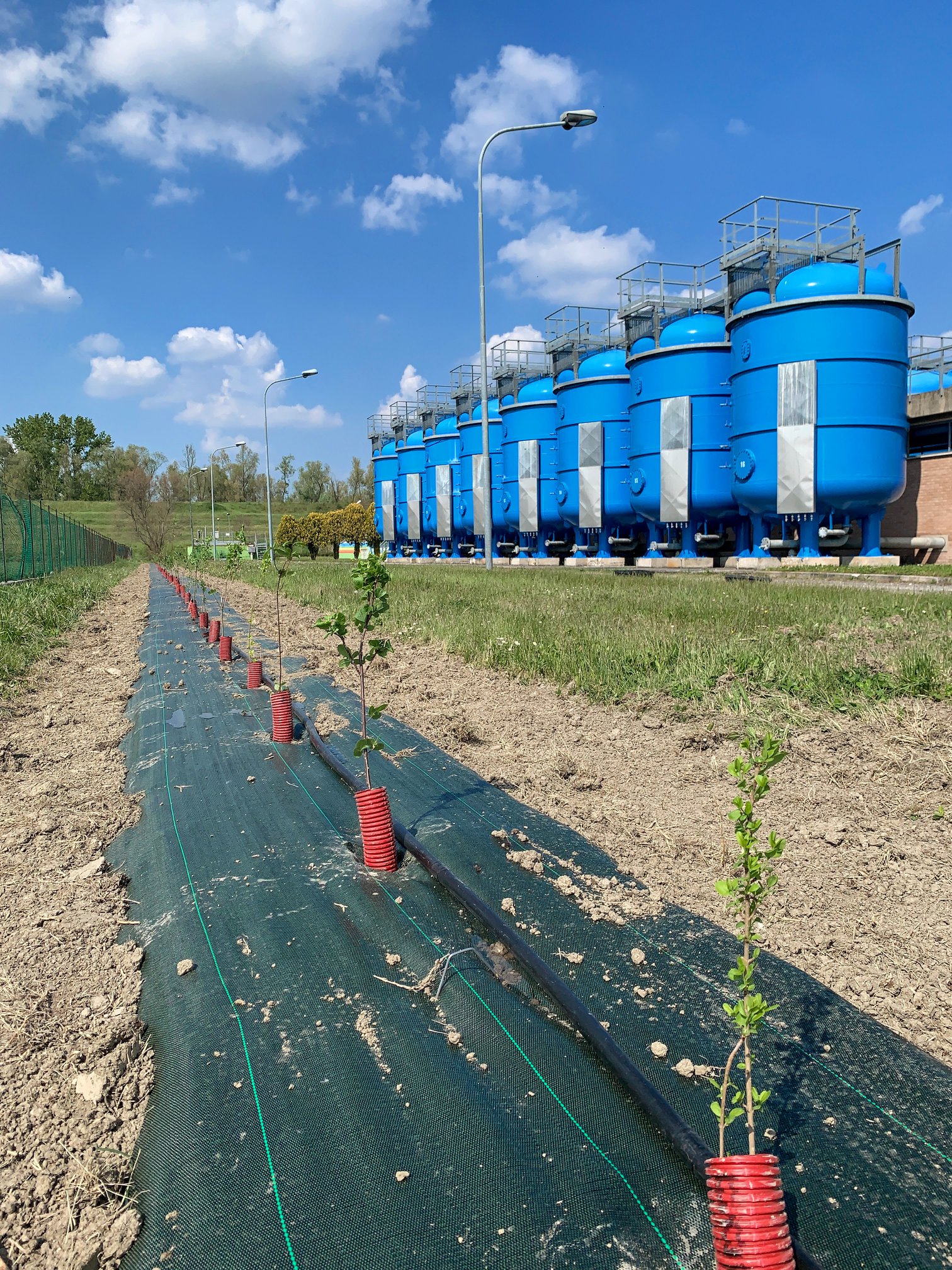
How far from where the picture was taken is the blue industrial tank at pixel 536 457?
31062 millimetres

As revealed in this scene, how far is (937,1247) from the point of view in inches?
64.7

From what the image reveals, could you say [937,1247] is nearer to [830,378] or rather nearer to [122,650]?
[122,650]

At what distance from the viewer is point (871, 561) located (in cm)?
1905

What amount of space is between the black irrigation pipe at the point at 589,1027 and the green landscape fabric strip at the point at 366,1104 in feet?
0.14

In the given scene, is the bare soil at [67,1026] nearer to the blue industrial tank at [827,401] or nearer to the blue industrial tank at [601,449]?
the blue industrial tank at [827,401]

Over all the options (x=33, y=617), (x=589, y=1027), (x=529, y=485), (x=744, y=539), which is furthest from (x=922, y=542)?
(x=589, y=1027)

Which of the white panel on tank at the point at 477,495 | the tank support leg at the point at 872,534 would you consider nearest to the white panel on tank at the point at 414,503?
the white panel on tank at the point at 477,495

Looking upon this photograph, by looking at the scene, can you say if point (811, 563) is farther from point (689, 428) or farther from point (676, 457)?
point (689, 428)

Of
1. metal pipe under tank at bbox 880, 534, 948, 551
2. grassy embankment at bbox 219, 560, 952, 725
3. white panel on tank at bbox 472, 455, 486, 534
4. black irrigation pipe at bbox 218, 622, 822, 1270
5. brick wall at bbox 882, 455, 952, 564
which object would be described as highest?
white panel on tank at bbox 472, 455, 486, 534

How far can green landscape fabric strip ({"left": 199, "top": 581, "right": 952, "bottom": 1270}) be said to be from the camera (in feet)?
5.64

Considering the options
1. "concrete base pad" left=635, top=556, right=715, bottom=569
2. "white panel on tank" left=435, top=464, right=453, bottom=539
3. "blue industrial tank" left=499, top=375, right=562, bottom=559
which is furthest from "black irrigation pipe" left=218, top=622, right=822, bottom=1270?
"white panel on tank" left=435, top=464, right=453, bottom=539

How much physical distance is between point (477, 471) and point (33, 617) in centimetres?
2639

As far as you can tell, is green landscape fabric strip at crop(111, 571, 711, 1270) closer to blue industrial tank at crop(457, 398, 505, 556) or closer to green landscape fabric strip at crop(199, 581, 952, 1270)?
green landscape fabric strip at crop(199, 581, 952, 1270)

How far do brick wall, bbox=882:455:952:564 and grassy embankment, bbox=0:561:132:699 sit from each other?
19.8 meters
